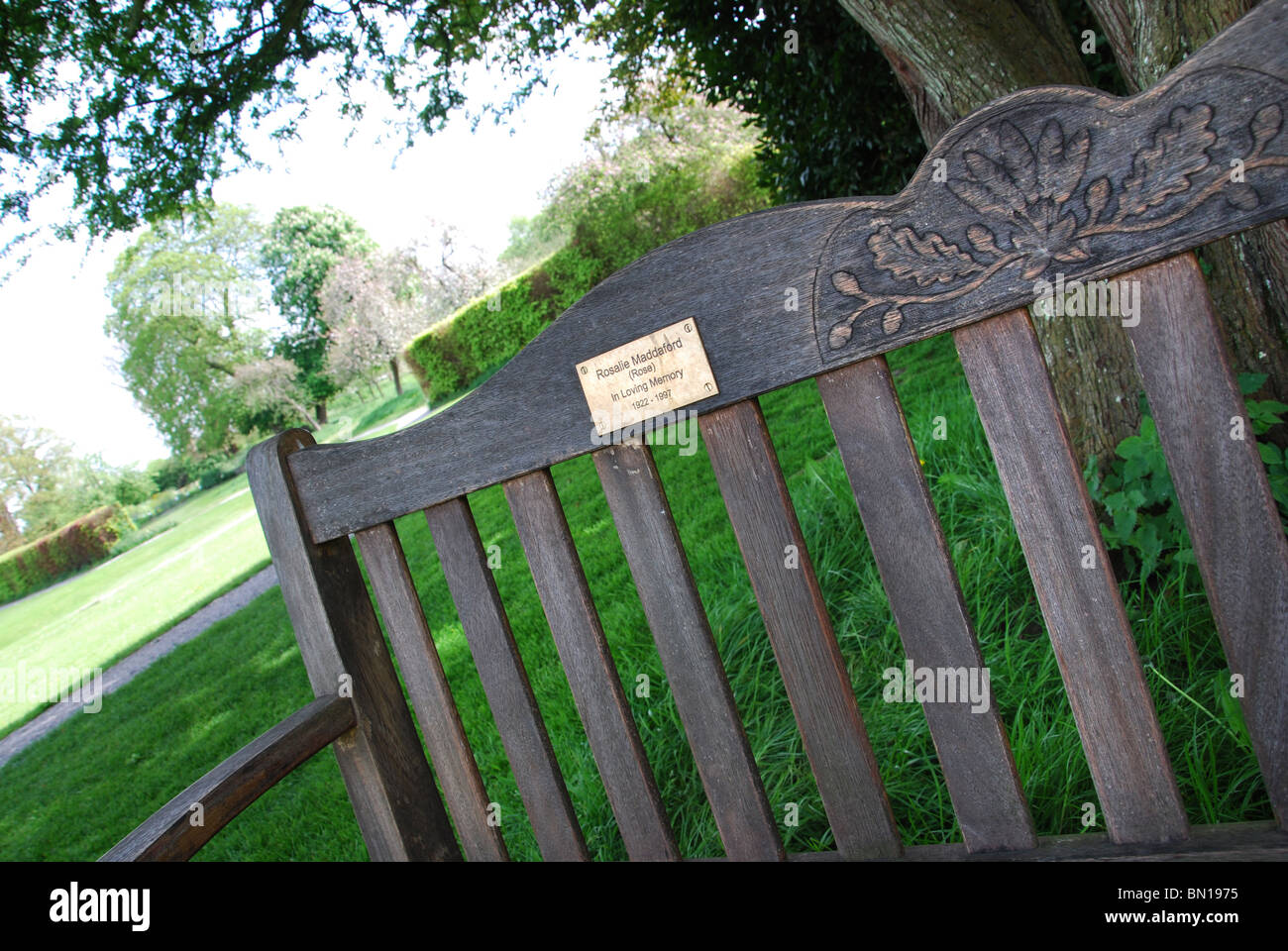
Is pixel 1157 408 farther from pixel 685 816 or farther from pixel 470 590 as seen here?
pixel 685 816

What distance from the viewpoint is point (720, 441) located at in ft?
4.03

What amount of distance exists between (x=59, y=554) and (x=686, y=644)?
2908 centimetres

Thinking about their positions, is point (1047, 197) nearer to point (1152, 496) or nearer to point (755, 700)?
point (1152, 496)

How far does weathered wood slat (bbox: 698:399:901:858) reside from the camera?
121 cm

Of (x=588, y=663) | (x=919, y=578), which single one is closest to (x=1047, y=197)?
(x=919, y=578)

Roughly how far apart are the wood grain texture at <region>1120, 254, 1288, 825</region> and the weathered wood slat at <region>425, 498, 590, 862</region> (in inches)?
37.6

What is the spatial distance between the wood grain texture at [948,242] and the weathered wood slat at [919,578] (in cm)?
7

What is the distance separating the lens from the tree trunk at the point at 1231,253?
6.61 ft

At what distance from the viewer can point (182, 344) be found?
30.6 meters

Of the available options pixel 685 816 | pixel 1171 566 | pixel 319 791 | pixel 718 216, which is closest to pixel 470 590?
pixel 685 816

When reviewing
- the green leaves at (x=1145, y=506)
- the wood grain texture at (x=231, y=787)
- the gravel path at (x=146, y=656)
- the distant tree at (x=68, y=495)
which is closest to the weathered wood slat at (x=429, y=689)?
the wood grain texture at (x=231, y=787)

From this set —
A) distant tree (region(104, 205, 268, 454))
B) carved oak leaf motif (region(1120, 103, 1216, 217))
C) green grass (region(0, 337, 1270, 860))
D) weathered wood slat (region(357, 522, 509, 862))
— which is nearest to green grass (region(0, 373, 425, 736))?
green grass (region(0, 337, 1270, 860))

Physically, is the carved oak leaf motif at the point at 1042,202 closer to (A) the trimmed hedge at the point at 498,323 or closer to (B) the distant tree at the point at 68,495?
(A) the trimmed hedge at the point at 498,323

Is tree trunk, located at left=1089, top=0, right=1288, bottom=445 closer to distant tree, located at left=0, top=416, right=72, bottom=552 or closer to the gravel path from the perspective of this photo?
the gravel path
